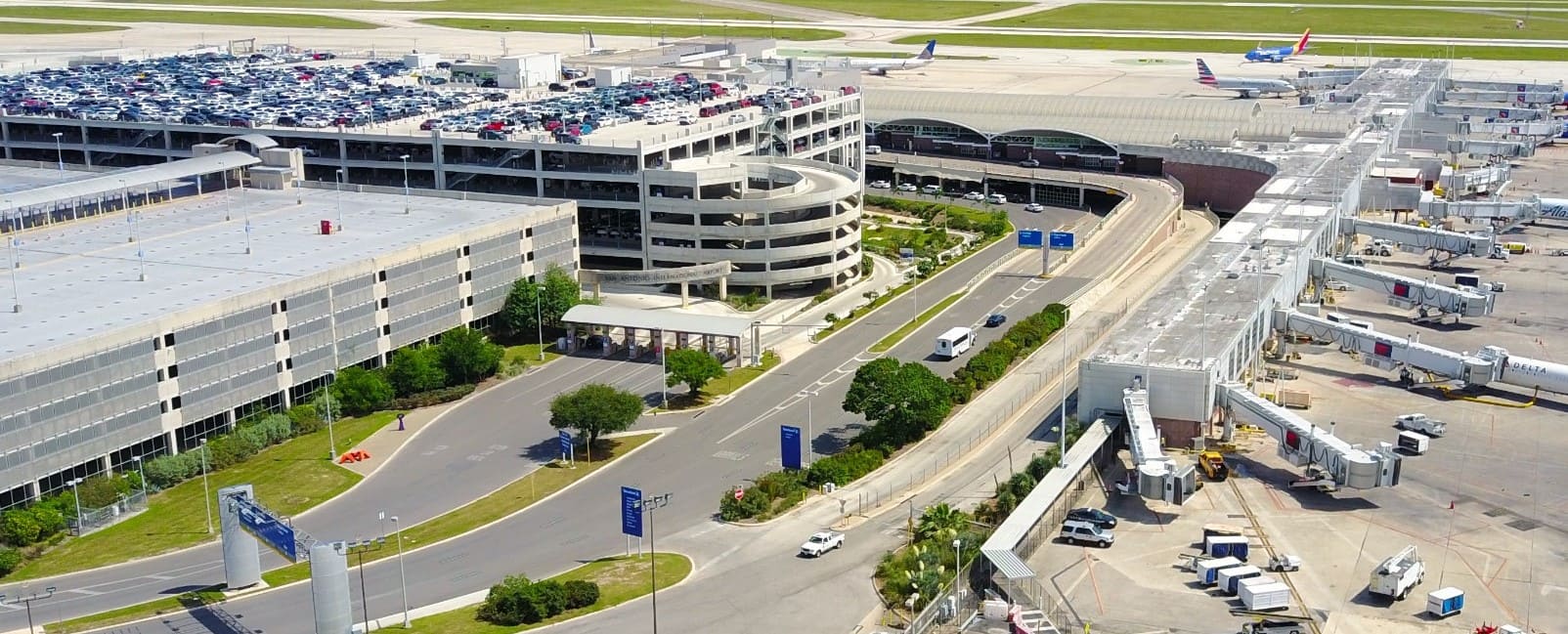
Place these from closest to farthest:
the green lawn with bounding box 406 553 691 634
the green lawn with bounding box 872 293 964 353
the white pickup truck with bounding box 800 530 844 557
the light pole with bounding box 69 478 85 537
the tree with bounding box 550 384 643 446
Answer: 1. the green lawn with bounding box 406 553 691 634
2. the white pickup truck with bounding box 800 530 844 557
3. the light pole with bounding box 69 478 85 537
4. the tree with bounding box 550 384 643 446
5. the green lawn with bounding box 872 293 964 353

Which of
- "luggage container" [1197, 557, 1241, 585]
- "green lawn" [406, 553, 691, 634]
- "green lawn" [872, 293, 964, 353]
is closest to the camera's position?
"green lawn" [406, 553, 691, 634]

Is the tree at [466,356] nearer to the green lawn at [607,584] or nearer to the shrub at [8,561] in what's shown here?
the green lawn at [607,584]

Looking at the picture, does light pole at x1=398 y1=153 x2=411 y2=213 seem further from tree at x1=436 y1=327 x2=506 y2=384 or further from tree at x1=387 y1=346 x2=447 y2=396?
tree at x1=387 y1=346 x2=447 y2=396

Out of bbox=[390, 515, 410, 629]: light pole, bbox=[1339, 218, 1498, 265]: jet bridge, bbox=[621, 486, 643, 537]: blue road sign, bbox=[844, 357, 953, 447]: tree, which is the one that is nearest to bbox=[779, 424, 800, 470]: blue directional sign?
bbox=[844, 357, 953, 447]: tree

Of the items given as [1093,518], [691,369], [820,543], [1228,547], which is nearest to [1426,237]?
[691,369]

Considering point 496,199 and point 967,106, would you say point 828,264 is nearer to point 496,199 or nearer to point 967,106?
point 496,199

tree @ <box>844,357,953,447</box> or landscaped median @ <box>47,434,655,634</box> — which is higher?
tree @ <box>844,357,953,447</box>

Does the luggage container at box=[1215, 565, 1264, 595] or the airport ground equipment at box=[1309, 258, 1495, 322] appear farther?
the airport ground equipment at box=[1309, 258, 1495, 322]

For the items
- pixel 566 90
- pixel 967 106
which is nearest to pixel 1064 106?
pixel 967 106
